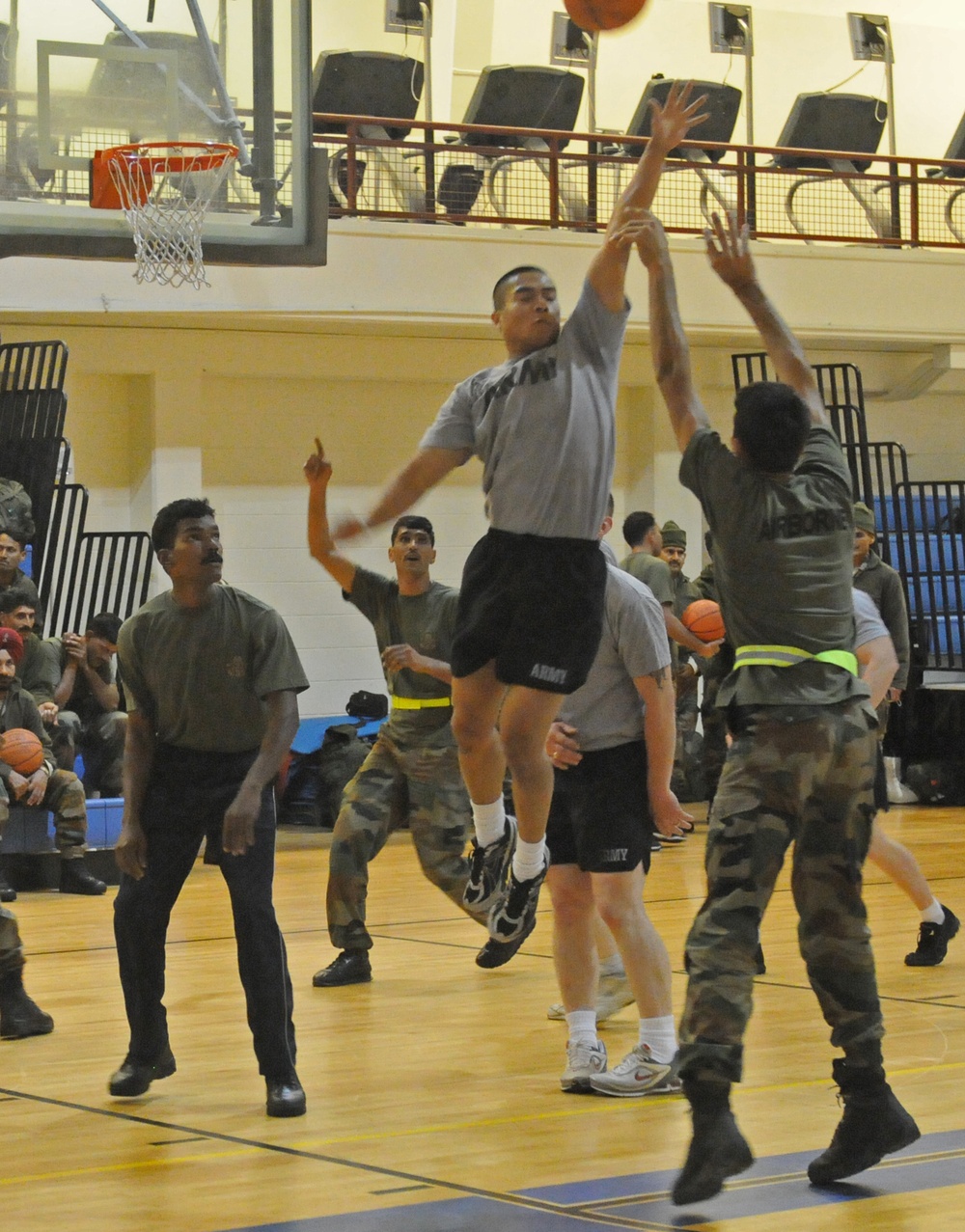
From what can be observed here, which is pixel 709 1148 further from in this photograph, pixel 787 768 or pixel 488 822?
pixel 488 822

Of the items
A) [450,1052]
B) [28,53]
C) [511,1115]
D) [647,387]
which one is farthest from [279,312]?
[511,1115]

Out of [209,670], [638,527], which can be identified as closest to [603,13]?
[209,670]

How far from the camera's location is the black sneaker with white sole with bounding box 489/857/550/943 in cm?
543

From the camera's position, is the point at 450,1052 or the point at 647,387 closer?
the point at 450,1052

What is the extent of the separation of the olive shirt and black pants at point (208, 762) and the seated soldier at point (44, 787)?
4360mm

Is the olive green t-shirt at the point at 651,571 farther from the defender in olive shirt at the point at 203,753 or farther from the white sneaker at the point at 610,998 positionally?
the defender in olive shirt at the point at 203,753

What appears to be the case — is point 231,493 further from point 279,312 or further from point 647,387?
point 647,387

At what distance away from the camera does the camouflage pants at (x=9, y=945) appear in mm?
6410

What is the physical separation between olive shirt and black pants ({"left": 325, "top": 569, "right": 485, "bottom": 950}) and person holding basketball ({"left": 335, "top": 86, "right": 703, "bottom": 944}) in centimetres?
237

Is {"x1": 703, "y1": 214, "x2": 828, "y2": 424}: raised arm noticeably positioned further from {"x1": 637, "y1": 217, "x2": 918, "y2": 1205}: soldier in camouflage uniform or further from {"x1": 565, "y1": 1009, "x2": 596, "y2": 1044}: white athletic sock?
{"x1": 565, "y1": 1009, "x2": 596, "y2": 1044}: white athletic sock

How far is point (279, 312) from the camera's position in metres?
13.4

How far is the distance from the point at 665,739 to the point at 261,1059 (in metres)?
1.51

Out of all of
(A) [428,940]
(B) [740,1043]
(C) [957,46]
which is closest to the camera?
(B) [740,1043]

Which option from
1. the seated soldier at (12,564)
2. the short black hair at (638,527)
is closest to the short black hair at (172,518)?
the seated soldier at (12,564)
